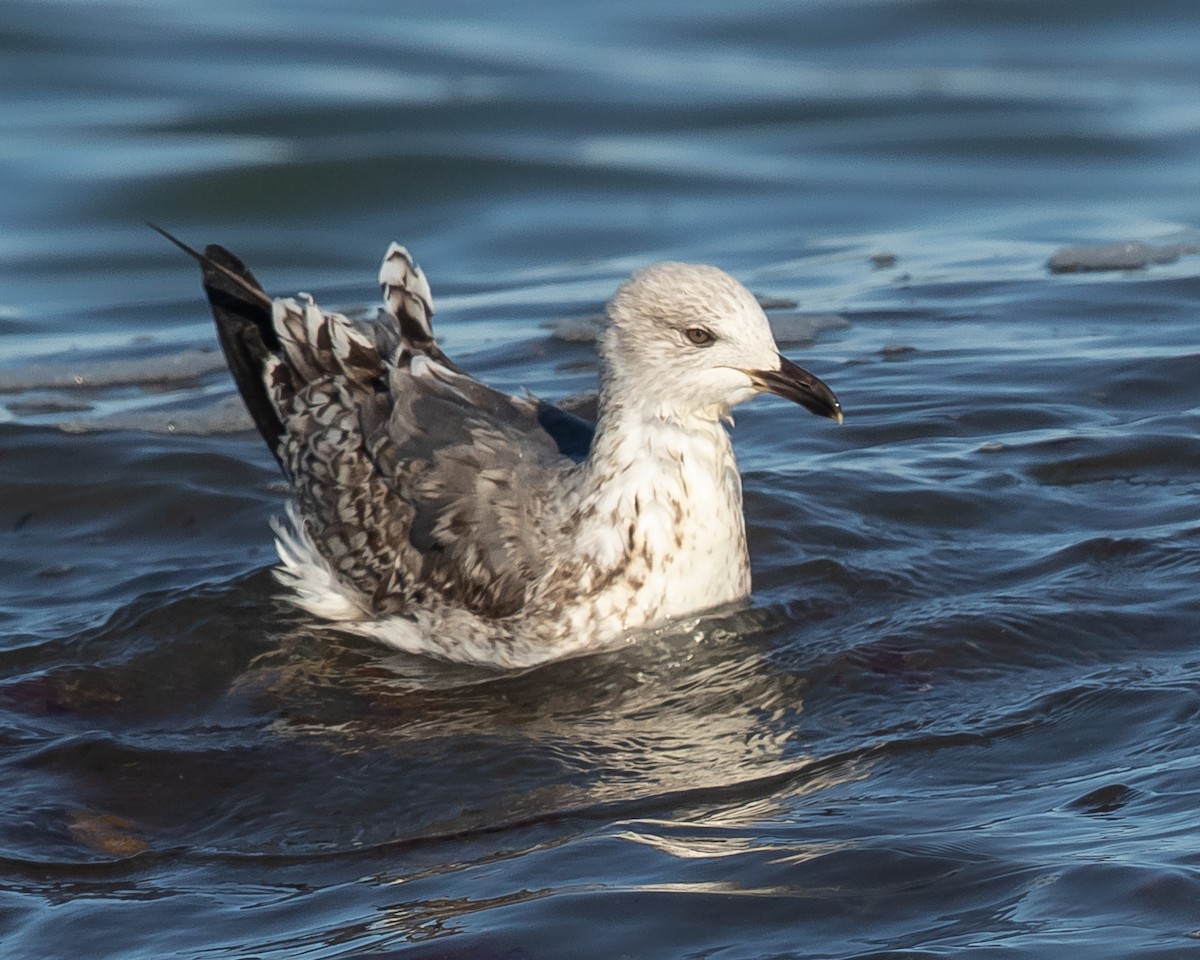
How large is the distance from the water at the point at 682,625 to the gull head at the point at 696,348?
0.69 meters

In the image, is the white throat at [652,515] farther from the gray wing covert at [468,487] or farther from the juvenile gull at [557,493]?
the gray wing covert at [468,487]

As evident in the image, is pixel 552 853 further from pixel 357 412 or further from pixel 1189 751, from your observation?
pixel 357 412

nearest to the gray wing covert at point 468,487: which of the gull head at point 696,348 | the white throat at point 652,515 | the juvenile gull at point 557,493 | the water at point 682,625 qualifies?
the juvenile gull at point 557,493

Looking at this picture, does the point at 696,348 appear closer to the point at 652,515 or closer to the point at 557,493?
the point at 652,515

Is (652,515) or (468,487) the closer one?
(652,515)

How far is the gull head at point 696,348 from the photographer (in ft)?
17.1

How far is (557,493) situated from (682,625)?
0.51 metres

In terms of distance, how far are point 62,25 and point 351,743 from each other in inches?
416

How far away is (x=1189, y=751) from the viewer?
429cm

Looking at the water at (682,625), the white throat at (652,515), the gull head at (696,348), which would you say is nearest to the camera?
the water at (682,625)

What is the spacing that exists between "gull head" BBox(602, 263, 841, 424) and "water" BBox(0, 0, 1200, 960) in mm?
685

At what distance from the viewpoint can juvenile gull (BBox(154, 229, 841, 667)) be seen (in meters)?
5.31

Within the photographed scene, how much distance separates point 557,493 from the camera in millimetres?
5531

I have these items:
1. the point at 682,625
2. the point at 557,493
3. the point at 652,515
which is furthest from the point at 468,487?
the point at 682,625
